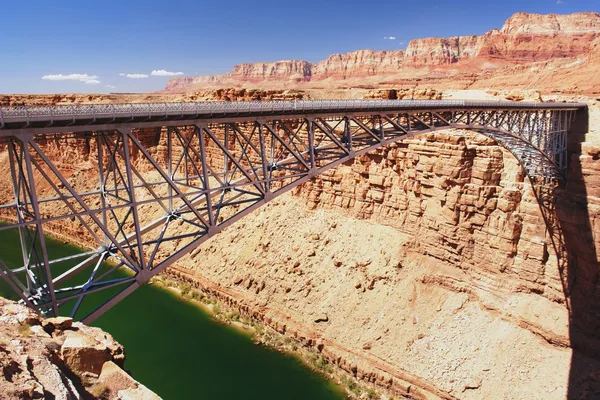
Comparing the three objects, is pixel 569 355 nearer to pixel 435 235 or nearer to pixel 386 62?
pixel 435 235

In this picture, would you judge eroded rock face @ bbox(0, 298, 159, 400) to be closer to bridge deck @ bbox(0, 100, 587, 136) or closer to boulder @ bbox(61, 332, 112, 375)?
boulder @ bbox(61, 332, 112, 375)

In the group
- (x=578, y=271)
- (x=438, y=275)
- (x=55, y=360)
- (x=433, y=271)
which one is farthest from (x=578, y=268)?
(x=55, y=360)

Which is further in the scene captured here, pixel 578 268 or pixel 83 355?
pixel 578 268

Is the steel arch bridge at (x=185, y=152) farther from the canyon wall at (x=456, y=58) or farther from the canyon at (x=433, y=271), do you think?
the canyon wall at (x=456, y=58)

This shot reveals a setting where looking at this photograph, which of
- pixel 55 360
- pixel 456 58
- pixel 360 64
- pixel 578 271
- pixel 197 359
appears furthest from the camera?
pixel 360 64

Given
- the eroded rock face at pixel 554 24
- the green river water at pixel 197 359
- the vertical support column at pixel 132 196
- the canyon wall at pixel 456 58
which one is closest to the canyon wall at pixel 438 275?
the green river water at pixel 197 359

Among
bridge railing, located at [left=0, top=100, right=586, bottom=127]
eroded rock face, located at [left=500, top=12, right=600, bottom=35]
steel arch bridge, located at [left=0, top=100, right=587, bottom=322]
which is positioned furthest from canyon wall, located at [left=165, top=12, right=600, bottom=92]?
bridge railing, located at [left=0, top=100, right=586, bottom=127]

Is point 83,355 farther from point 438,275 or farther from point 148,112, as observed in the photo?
point 438,275
